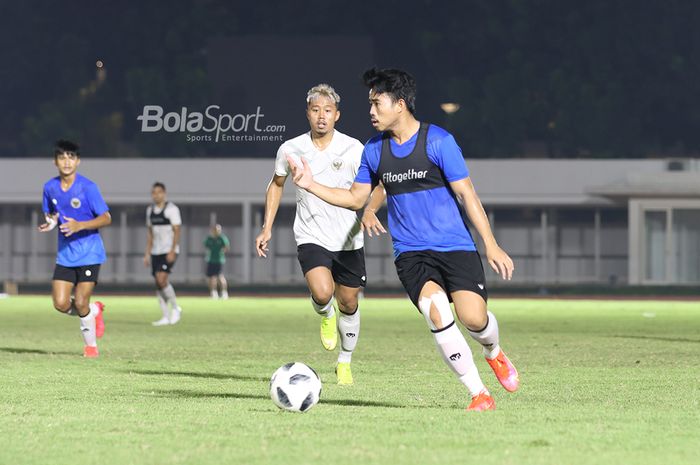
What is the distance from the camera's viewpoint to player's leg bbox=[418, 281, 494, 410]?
32.9 feet

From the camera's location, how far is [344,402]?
11039 mm

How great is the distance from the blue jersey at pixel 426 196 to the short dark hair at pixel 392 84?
0.27m

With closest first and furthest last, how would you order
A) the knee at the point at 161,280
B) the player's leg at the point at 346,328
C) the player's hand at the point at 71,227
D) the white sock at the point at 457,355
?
the white sock at the point at 457,355
the player's leg at the point at 346,328
the player's hand at the point at 71,227
the knee at the point at 161,280

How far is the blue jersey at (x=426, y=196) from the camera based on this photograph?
1016 cm

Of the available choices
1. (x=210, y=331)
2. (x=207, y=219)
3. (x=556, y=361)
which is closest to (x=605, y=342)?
(x=556, y=361)

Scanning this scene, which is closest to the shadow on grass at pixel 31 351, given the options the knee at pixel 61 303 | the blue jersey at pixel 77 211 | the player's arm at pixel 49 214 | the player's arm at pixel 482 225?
the knee at pixel 61 303

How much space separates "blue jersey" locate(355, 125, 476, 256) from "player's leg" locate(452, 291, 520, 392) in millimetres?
361

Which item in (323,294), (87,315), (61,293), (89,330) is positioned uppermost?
(323,294)

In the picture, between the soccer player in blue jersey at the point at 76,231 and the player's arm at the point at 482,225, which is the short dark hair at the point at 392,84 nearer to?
the player's arm at the point at 482,225

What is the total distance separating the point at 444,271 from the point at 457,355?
590mm

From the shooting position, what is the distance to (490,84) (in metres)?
65.4

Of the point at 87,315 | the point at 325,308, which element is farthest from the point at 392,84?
the point at 87,315

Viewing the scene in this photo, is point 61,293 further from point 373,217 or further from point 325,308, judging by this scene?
point 373,217

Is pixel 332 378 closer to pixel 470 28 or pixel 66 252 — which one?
pixel 66 252
